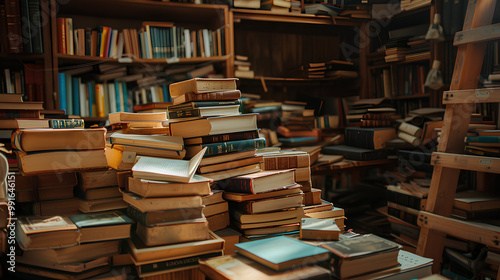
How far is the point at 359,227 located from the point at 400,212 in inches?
21.0

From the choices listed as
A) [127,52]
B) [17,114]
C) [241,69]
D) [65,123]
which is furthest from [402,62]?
[17,114]

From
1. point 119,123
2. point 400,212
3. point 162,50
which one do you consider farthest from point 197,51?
point 400,212

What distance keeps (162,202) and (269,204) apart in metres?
0.36

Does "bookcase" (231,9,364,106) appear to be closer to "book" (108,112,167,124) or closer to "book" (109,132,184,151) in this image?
"book" (108,112,167,124)

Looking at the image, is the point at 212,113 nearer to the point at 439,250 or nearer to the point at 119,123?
the point at 119,123

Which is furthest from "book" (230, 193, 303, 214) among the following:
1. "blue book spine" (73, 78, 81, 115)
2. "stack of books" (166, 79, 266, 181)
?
"blue book spine" (73, 78, 81, 115)

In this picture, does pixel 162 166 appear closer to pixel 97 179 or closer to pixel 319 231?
pixel 97 179

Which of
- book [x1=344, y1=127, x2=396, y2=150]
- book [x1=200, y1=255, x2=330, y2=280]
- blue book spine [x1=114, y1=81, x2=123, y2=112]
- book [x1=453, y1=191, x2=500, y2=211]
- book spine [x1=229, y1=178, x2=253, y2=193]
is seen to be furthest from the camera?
book [x1=344, y1=127, x2=396, y2=150]

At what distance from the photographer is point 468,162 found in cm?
157

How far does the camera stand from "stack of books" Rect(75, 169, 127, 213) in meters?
1.05

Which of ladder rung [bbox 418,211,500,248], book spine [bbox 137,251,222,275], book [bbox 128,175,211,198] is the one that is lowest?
ladder rung [bbox 418,211,500,248]

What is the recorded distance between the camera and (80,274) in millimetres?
888

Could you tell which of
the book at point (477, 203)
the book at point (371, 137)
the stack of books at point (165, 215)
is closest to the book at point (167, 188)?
the stack of books at point (165, 215)

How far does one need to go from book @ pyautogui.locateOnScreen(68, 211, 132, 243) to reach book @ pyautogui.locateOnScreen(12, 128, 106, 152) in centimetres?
20
